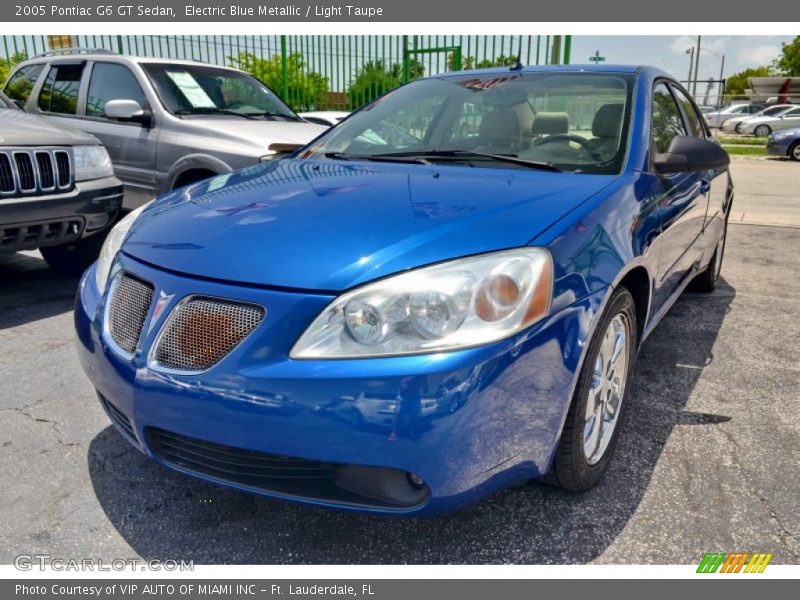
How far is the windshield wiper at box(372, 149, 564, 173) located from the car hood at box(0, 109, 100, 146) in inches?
98.9

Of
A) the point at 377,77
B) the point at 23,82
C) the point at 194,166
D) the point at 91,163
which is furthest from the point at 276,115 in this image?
the point at 377,77

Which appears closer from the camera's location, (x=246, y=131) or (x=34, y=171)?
(x=34, y=171)

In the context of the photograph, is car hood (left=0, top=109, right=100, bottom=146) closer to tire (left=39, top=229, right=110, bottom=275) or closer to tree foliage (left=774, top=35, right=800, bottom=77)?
tire (left=39, top=229, right=110, bottom=275)

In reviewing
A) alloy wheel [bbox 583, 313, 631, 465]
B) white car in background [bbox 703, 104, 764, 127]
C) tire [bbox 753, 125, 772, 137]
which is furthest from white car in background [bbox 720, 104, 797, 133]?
alloy wheel [bbox 583, 313, 631, 465]

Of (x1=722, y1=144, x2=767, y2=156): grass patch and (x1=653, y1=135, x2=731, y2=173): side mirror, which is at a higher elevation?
(x1=653, y1=135, x2=731, y2=173): side mirror

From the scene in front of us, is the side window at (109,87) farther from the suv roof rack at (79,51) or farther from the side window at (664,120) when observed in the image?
the side window at (664,120)

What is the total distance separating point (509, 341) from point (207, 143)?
397 cm

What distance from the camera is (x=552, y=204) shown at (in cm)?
203

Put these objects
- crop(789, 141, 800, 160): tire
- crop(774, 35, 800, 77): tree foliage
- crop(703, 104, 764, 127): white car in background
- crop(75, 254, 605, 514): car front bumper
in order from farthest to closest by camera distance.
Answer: crop(774, 35, 800, 77): tree foliage
crop(703, 104, 764, 127): white car in background
crop(789, 141, 800, 160): tire
crop(75, 254, 605, 514): car front bumper

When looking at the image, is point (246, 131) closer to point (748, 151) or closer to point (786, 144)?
point (786, 144)

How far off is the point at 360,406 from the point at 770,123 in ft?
113

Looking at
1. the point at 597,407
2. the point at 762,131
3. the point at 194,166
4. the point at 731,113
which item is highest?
the point at 194,166

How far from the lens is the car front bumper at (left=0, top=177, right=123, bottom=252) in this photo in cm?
387

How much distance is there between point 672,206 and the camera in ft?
9.24
